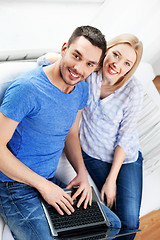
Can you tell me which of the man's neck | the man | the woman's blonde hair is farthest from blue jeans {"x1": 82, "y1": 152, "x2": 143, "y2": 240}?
the man's neck

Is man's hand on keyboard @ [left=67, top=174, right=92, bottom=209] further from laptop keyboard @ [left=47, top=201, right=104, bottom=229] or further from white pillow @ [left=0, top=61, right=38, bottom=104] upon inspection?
white pillow @ [left=0, top=61, right=38, bottom=104]

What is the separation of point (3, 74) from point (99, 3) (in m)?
1.02

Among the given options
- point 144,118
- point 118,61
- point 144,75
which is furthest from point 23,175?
point 144,75

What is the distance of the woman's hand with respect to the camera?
1433 millimetres

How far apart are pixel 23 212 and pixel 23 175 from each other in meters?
0.13

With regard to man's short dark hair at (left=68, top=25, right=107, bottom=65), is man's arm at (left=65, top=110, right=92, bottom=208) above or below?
below

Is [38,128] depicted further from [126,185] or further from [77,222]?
[126,185]

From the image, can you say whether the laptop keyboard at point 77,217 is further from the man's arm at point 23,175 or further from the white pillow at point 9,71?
the white pillow at point 9,71

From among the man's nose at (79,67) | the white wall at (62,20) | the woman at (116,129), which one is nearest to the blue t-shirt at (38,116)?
the man's nose at (79,67)

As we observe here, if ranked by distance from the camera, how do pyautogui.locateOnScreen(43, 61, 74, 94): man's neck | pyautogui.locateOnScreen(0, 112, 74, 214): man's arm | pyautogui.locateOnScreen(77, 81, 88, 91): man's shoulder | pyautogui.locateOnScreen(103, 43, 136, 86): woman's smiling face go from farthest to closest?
pyautogui.locateOnScreen(103, 43, 136, 86): woman's smiling face, pyautogui.locateOnScreen(77, 81, 88, 91): man's shoulder, pyautogui.locateOnScreen(43, 61, 74, 94): man's neck, pyautogui.locateOnScreen(0, 112, 74, 214): man's arm

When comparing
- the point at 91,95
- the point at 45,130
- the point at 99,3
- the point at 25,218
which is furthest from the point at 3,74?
the point at 99,3

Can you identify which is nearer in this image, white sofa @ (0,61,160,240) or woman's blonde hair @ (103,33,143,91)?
white sofa @ (0,61,160,240)

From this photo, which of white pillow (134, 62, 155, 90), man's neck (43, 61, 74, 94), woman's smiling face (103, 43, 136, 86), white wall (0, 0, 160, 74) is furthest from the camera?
white pillow (134, 62, 155, 90)

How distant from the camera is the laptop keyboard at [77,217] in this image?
1119mm
